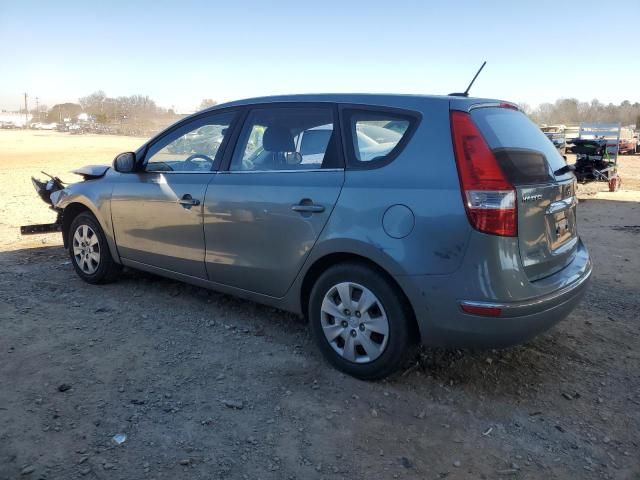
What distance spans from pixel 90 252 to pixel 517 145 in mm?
3923

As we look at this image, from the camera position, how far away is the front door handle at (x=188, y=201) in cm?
407

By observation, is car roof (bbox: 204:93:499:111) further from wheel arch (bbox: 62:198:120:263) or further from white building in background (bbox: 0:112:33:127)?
white building in background (bbox: 0:112:33:127)

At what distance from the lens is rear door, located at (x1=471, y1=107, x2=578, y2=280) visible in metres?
2.93

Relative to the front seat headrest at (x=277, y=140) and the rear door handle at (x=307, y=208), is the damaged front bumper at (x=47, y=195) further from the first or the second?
the rear door handle at (x=307, y=208)

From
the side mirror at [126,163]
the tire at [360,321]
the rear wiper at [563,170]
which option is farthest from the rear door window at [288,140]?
the rear wiper at [563,170]

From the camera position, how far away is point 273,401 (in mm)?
3129

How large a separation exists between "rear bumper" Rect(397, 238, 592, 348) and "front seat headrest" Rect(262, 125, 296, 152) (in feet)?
4.47

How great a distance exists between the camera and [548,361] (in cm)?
369

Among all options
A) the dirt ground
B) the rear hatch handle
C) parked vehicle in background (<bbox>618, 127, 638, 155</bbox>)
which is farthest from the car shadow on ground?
parked vehicle in background (<bbox>618, 127, 638, 155</bbox>)

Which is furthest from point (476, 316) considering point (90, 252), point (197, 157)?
point (90, 252)

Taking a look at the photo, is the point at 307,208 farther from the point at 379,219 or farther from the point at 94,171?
the point at 94,171

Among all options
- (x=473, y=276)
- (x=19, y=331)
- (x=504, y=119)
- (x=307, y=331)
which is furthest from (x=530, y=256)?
(x=19, y=331)

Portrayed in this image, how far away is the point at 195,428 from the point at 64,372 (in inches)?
44.3

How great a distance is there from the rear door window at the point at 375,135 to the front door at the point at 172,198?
3.83ft
